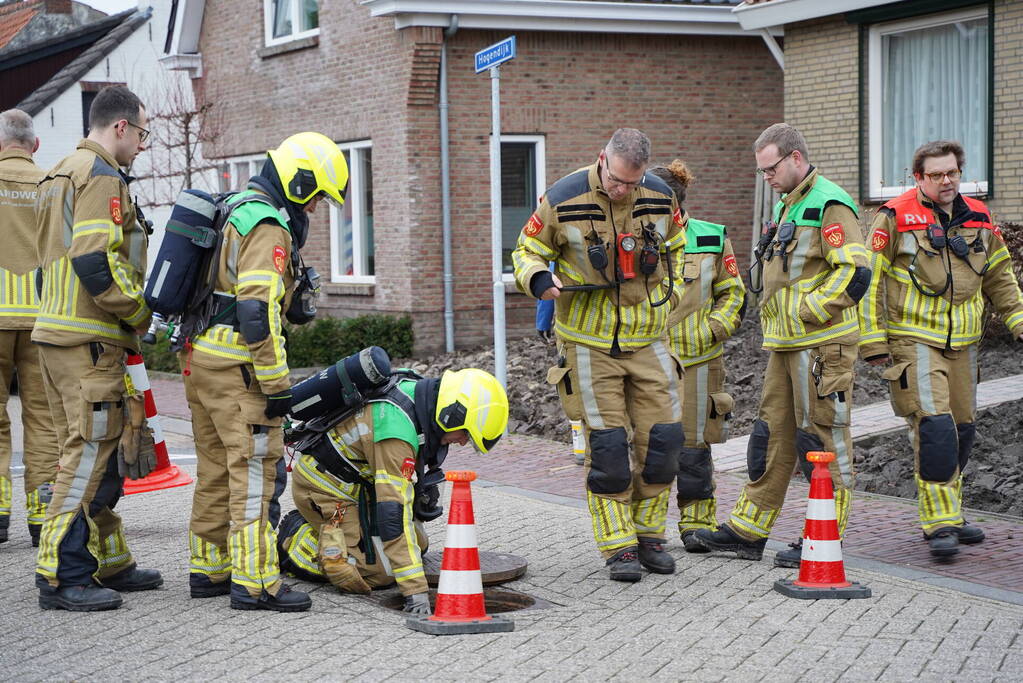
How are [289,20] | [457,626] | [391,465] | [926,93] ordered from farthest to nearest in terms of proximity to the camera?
[289,20], [926,93], [391,465], [457,626]

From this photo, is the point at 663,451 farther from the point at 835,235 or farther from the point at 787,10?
the point at 787,10

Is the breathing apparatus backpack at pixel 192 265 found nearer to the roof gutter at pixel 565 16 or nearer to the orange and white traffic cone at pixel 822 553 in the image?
the orange and white traffic cone at pixel 822 553

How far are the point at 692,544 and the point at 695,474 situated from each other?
0.38 metres

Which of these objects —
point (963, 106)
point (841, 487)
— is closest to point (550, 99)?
point (963, 106)

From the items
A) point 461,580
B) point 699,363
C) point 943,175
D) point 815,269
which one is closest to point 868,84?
point 943,175

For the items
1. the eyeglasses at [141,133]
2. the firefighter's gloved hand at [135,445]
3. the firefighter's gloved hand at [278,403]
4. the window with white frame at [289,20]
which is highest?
the window with white frame at [289,20]

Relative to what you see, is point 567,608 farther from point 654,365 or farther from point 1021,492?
point 1021,492

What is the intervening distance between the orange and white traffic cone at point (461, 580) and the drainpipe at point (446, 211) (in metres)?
11.9

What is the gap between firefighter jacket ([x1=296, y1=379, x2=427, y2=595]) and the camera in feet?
18.9

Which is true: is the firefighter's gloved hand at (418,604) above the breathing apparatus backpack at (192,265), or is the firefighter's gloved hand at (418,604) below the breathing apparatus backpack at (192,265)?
below

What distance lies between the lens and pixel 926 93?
14602mm

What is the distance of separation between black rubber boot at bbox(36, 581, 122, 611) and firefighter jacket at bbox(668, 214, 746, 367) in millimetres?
3222

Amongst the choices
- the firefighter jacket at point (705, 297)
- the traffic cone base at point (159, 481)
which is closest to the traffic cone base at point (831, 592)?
the firefighter jacket at point (705, 297)

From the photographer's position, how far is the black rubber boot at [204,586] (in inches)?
241
